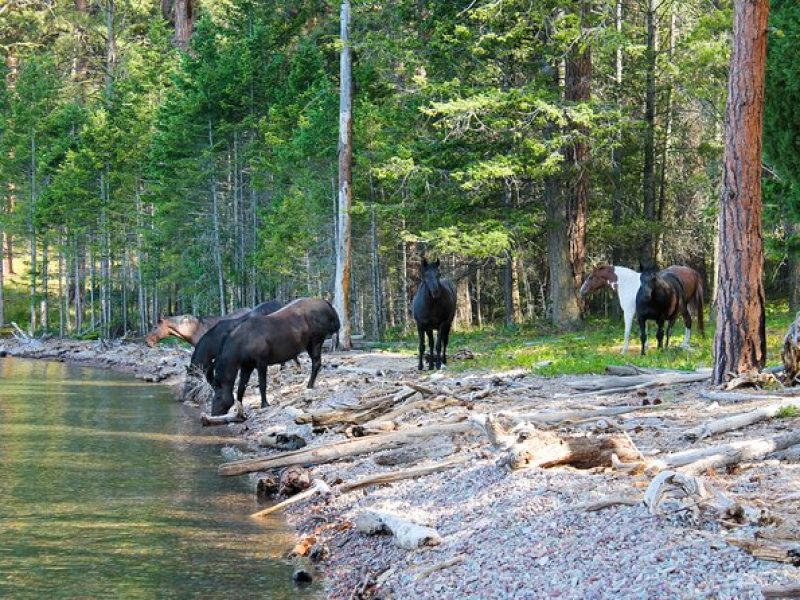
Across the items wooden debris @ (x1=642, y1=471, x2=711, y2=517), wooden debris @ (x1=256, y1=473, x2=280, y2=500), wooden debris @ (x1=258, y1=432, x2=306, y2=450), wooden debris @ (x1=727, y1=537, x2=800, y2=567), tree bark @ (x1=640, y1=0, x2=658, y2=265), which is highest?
tree bark @ (x1=640, y1=0, x2=658, y2=265)

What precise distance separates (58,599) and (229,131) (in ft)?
132

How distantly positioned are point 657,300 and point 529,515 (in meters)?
14.2

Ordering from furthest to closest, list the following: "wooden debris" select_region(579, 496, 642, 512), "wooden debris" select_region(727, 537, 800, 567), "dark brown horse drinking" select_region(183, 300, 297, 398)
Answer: "dark brown horse drinking" select_region(183, 300, 297, 398) → "wooden debris" select_region(579, 496, 642, 512) → "wooden debris" select_region(727, 537, 800, 567)

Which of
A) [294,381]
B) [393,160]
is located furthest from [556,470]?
[393,160]

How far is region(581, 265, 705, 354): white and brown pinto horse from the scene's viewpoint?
73.3 feet

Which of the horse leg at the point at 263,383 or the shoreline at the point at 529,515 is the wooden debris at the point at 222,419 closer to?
the horse leg at the point at 263,383

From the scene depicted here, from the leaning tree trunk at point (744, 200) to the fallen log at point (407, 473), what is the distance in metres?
5.03

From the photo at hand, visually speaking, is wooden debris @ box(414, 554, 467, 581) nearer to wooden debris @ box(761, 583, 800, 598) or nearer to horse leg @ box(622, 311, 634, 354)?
wooden debris @ box(761, 583, 800, 598)

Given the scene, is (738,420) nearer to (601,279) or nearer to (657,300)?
(657,300)

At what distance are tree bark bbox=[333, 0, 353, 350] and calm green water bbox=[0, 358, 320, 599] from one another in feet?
35.9

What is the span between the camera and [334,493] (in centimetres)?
1149

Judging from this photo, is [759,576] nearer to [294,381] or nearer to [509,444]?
[509,444]

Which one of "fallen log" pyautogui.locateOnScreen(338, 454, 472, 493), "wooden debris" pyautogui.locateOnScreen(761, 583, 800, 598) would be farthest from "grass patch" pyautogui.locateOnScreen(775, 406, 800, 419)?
"wooden debris" pyautogui.locateOnScreen(761, 583, 800, 598)

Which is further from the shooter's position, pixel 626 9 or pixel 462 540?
pixel 626 9
